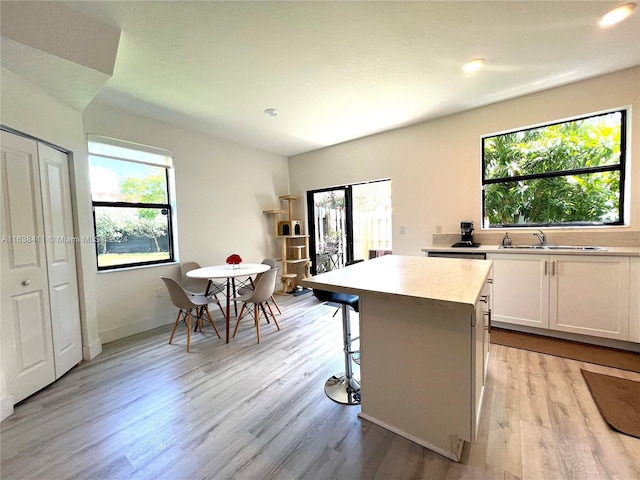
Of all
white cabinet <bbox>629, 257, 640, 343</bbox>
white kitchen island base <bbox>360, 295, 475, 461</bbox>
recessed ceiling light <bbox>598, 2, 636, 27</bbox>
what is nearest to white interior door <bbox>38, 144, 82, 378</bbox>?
white kitchen island base <bbox>360, 295, 475, 461</bbox>

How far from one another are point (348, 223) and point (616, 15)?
11.4 feet

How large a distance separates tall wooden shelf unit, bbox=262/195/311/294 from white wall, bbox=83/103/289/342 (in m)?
0.22

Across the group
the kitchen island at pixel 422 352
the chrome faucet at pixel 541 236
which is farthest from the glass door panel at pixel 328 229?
the kitchen island at pixel 422 352

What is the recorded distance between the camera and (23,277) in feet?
6.30

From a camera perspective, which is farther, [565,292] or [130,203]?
[130,203]

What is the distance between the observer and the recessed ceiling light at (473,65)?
2.23 meters

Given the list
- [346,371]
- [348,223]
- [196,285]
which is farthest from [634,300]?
[196,285]

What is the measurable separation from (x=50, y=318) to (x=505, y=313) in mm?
4247

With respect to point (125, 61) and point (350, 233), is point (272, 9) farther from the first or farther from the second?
point (350, 233)

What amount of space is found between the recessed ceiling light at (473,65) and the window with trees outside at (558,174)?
1.16 metres

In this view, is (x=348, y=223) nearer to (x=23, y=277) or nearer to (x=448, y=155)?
(x=448, y=155)

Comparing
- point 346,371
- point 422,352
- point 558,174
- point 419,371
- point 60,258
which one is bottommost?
point 346,371

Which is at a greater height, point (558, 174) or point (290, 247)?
point (558, 174)

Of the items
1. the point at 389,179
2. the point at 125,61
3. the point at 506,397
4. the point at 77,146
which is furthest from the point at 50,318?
the point at 389,179
